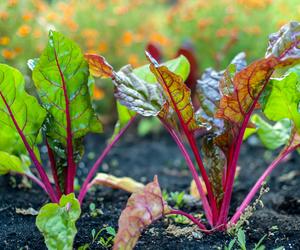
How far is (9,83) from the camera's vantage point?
1.98 metres

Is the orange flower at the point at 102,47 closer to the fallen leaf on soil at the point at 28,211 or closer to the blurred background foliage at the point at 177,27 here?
the blurred background foliage at the point at 177,27

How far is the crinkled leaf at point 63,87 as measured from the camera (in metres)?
2.00

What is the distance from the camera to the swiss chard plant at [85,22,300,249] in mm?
1792

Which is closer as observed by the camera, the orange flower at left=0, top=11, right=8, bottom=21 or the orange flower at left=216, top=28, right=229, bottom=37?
the orange flower at left=0, top=11, right=8, bottom=21

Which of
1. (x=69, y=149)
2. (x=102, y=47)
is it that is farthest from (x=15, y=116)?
(x=102, y=47)

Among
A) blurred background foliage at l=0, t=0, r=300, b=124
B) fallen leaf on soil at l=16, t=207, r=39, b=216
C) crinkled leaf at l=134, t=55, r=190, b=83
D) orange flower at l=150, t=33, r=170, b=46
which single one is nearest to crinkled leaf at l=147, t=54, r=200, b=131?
crinkled leaf at l=134, t=55, r=190, b=83

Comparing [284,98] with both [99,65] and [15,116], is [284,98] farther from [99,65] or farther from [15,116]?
[15,116]

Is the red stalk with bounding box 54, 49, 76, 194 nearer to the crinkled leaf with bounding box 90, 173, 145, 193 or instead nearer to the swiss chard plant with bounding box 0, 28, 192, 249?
the swiss chard plant with bounding box 0, 28, 192, 249

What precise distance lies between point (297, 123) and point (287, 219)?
1.58ft

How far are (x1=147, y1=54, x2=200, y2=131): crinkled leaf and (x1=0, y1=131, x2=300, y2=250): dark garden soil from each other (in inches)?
18.1

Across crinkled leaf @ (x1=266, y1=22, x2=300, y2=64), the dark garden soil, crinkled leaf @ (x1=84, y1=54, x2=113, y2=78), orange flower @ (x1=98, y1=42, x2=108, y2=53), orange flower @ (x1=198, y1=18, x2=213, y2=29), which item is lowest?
the dark garden soil

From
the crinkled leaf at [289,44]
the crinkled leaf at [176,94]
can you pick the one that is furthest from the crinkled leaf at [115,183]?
→ the crinkled leaf at [289,44]

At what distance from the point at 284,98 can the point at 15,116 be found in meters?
1.10

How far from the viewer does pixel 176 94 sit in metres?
1.96
